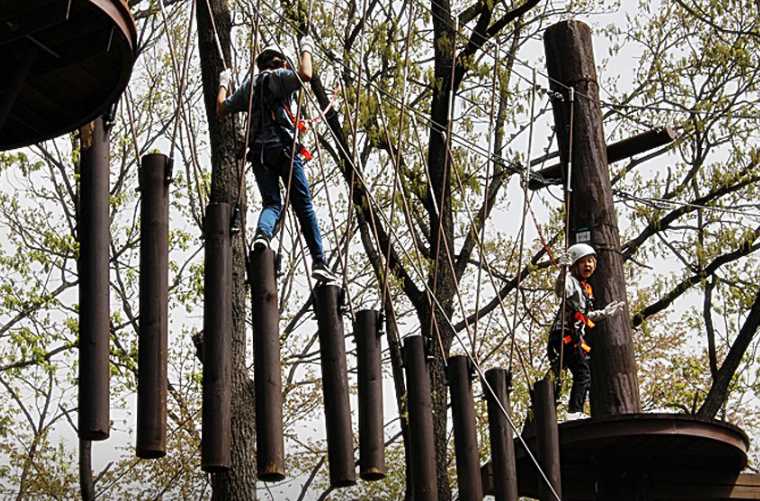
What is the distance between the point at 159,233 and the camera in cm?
522

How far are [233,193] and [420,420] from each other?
2888 mm

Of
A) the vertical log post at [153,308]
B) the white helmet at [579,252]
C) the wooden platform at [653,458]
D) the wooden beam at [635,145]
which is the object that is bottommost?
the wooden platform at [653,458]

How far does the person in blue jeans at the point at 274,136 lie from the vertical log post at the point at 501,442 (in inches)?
Answer: 41.9

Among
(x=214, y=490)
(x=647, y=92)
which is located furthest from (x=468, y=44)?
(x=214, y=490)

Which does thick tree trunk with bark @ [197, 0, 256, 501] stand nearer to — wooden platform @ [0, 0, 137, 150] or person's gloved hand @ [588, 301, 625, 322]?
person's gloved hand @ [588, 301, 625, 322]

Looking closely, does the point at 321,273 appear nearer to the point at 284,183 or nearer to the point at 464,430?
the point at 284,183

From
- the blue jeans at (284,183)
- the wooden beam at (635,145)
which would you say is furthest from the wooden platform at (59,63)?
the wooden beam at (635,145)

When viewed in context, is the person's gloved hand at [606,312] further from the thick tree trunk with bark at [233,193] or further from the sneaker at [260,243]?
the thick tree trunk with bark at [233,193]

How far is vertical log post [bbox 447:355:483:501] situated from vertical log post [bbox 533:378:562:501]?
1.26ft

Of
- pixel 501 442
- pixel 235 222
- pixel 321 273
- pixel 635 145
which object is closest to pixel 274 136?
pixel 321 273

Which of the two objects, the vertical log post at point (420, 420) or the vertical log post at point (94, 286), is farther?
the vertical log post at point (420, 420)

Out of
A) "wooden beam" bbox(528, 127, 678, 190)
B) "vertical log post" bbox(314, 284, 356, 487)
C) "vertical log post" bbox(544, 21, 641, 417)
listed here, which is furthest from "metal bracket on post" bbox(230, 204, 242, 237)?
"wooden beam" bbox(528, 127, 678, 190)

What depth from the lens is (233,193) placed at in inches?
339

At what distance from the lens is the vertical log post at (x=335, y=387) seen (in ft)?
17.9
